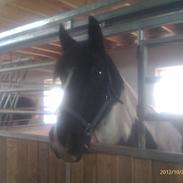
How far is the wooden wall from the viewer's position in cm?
101

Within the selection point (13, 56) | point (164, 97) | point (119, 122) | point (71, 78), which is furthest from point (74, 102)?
point (13, 56)

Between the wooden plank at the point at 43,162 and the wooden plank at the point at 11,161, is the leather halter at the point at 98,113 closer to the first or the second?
the wooden plank at the point at 43,162

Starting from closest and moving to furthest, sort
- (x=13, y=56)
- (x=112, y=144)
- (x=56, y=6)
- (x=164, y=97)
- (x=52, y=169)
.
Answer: (x=112, y=144) < (x=52, y=169) < (x=56, y=6) < (x=164, y=97) < (x=13, y=56)

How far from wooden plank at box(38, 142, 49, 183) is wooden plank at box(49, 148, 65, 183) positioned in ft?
0.13

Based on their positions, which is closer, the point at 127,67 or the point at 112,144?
the point at 112,144

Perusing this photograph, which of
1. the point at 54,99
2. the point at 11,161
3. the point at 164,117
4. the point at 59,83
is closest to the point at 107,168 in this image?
the point at 164,117

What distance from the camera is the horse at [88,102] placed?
3.20ft

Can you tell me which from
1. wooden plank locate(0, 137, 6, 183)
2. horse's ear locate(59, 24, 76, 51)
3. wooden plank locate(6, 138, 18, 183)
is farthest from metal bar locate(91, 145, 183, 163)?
wooden plank locate(0, 137, 6, 183)

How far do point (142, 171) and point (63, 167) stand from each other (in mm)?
567

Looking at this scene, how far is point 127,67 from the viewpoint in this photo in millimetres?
4863

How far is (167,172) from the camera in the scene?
955 millimetres

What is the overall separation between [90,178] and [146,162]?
1.29 feet

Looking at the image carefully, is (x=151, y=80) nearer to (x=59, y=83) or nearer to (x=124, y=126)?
(x=124, y=126)

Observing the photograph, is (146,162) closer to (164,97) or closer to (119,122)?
(119,122)
